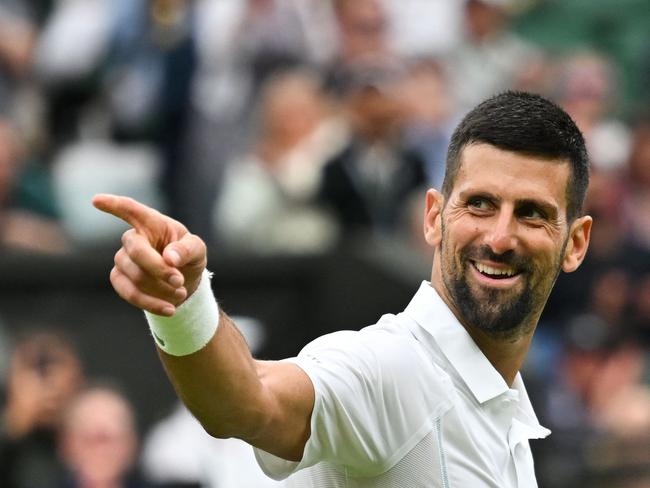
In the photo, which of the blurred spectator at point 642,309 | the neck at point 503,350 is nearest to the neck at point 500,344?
the neck at point 503,350

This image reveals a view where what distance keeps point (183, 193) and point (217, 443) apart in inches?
67.3

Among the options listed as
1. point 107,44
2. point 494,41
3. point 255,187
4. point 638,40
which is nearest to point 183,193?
point 255,187

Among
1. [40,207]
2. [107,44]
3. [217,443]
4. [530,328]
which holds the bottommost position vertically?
[217,443]

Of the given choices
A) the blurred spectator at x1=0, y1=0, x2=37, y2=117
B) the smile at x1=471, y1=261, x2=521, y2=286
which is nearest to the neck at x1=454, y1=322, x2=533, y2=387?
the smile at x1=471, y1=261, x2=521, y2=286

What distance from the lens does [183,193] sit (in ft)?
25.5

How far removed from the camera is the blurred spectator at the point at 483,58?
9445mm

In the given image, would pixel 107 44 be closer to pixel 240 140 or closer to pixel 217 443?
pixel 240 140

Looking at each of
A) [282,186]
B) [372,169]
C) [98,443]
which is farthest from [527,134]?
[372,169]

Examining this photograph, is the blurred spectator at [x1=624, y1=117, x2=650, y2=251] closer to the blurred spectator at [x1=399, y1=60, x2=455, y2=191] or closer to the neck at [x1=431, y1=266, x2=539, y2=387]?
the blurred spectator at [x1=399, y1=60, x2=455, y2=191]

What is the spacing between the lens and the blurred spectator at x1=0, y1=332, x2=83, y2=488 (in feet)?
21.1

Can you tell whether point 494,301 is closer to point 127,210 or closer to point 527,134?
point 527,134

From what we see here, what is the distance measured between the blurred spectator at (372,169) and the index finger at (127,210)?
17.2 feet

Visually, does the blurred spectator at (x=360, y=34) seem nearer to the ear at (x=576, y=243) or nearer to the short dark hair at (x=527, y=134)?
the ear at (x=576, y=243)

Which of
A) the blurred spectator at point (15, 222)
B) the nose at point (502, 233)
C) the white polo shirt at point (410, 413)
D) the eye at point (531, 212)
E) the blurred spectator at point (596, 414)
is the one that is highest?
the eye at point (531, 212)
